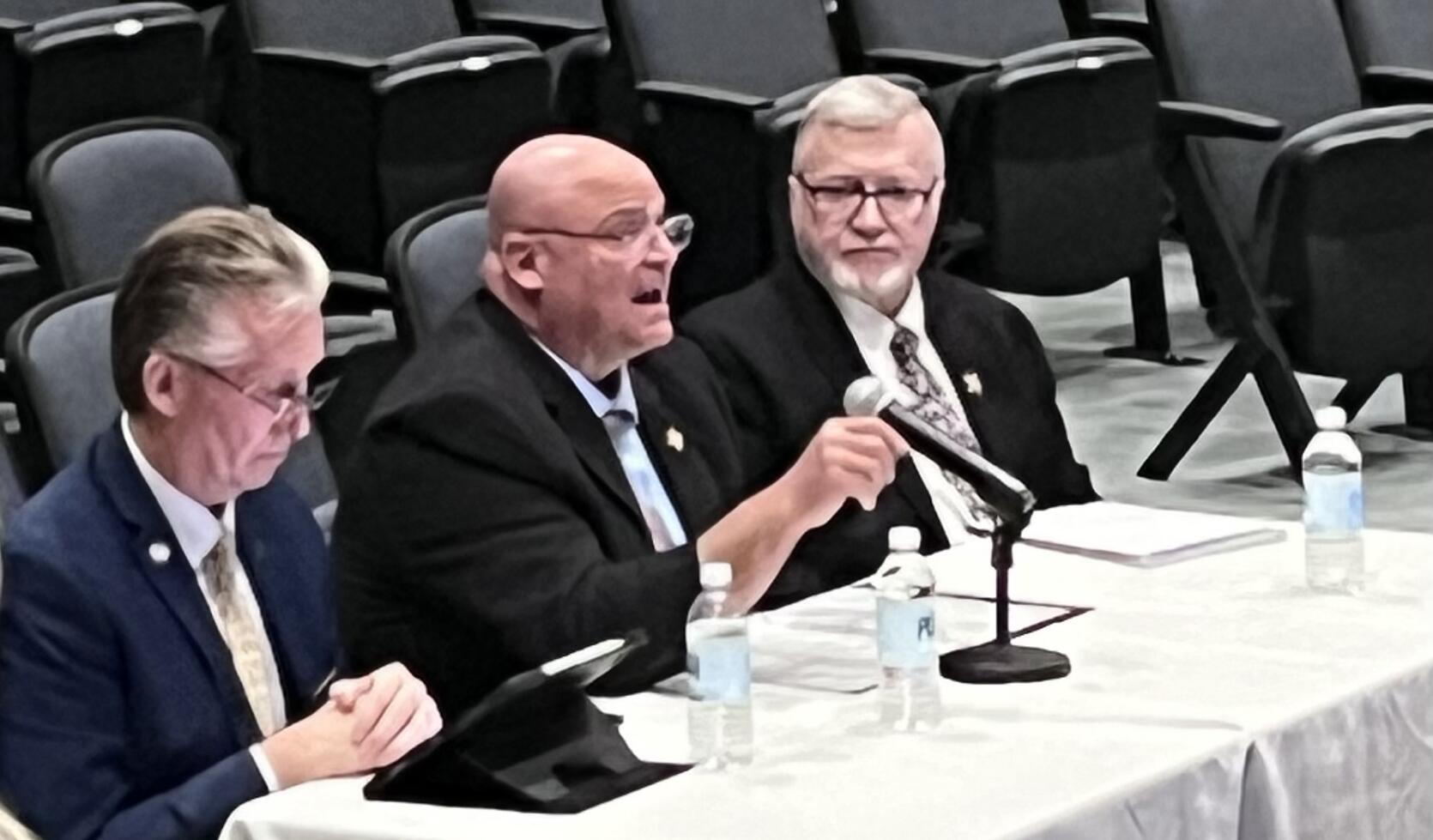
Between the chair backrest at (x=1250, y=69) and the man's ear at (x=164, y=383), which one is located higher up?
the man's ear at (x=164, y=383)

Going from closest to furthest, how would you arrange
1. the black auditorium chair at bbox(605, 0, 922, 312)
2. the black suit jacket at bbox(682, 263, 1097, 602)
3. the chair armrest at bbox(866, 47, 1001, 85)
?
the black suit jacket at bbox(682, 263, 1097, 602) < the black auditorium chair at bbox(605, 0, 922, 312) < the chair armrest at bbox(866, 47, 1001, 85)

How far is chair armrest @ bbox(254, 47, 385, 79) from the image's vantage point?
4.94 metres

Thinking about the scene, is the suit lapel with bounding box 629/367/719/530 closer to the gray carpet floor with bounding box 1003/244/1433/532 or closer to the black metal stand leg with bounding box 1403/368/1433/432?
the gray carpet floor with bounding box 1003/244/1433/532

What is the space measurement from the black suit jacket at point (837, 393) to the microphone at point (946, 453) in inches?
32.2

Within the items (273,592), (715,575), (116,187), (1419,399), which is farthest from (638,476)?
(1419,399)

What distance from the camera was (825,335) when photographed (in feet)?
11.2

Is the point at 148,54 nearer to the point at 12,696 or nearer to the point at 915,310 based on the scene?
the point at 915,310

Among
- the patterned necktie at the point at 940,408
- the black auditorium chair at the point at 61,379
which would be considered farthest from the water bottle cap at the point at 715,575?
the patterned necktie at the point at 940,408

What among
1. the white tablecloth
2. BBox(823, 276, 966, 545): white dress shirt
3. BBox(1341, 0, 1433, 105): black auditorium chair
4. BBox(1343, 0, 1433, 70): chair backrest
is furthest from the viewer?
BBox(1343, 0, 1433, 70): chair backrest

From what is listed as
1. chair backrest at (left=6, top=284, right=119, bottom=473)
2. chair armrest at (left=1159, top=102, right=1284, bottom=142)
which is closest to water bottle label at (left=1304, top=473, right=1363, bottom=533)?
chair backrest at (left=6, top=284, right=119, bottom=473)

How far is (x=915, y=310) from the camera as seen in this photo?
11.4 feet

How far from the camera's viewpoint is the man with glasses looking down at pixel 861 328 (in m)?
3.38

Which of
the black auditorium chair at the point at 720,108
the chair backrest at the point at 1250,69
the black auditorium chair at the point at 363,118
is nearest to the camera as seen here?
the black auditorium chair at the point at 363,118

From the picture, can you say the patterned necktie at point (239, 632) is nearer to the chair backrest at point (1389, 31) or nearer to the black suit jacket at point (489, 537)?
the black suit jacket at point (489, 537)
